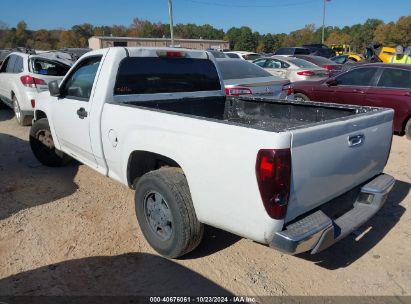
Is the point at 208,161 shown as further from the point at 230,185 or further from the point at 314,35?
the point at 314,35

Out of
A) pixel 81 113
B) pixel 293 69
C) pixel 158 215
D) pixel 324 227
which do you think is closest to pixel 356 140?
pixel 324 227

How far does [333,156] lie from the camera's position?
2.76m

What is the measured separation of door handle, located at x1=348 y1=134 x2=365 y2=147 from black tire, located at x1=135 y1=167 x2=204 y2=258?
134 cm

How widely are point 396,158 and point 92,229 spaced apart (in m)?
5.05

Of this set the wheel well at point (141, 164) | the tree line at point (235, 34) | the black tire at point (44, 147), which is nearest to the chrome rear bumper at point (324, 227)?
the wheel well at point (141, 164)

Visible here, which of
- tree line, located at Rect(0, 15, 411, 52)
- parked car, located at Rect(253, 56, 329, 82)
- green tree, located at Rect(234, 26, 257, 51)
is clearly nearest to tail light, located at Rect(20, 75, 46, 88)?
parked car, located at Rect(253, 56, 329, 82)

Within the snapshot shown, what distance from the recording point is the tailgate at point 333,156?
254 centimetres

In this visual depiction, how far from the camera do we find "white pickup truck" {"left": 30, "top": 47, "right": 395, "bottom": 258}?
2.53 meters

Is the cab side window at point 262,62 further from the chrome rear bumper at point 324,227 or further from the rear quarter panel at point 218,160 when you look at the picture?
the rear quarter panel at point 218,160

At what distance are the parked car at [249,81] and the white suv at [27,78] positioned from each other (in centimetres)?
381

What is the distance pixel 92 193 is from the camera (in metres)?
4.91

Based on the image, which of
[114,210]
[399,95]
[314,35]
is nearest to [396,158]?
[399,95]

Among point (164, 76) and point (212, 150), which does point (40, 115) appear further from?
point (212, 150)

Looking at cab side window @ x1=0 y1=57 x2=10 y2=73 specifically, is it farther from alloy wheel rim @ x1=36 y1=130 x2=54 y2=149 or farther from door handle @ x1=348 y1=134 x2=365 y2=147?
door handle @ x1=348 y1=134 x2=365 y2=147
